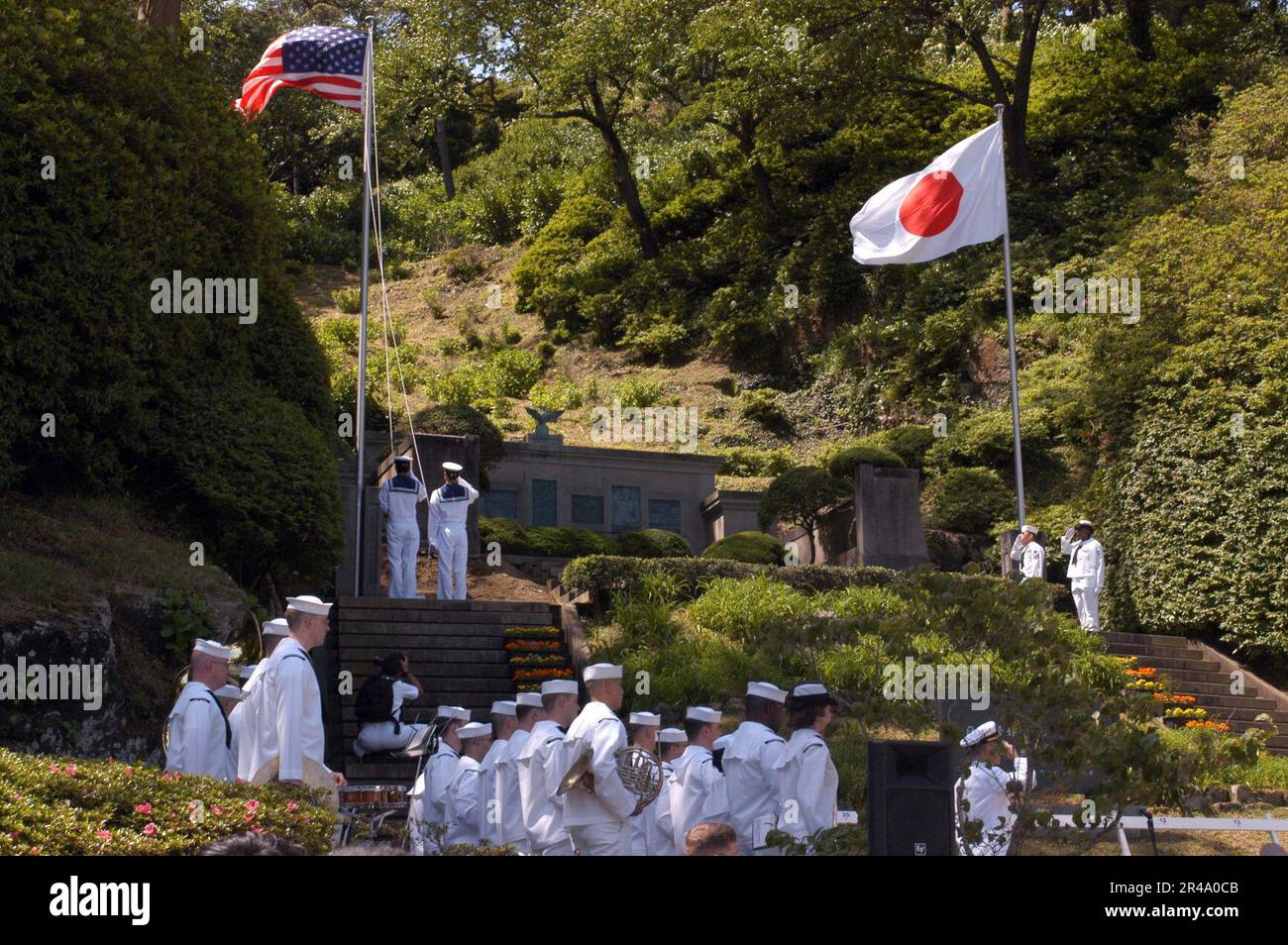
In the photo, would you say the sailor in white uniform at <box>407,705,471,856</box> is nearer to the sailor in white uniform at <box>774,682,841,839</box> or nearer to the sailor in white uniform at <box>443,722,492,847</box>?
the sailor in white uniform at <box>443,722,492,847</box>

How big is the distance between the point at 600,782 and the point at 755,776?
1959mm

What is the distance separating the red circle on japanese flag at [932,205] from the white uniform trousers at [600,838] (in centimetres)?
1690

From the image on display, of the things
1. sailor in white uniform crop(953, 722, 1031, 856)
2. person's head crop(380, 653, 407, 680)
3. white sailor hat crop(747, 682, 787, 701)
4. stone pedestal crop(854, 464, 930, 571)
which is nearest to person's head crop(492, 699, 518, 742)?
white sailor hat crop(747, 682, 787, 701)

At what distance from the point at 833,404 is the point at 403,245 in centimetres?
2028

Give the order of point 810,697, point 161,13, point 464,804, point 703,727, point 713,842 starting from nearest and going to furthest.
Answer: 1. point 713,842
2. point 810,697
3. point 703,727
4. point 464,804
5. point 161,13

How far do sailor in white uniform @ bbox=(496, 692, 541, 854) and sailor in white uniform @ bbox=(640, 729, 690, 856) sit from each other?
0.82 metres

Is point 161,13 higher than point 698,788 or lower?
Answer: higher

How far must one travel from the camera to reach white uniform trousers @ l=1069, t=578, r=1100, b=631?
74.5 feet

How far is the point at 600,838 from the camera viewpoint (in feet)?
27.7

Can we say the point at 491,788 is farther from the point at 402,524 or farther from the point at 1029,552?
the point at 1029,552

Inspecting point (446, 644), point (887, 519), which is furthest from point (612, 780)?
point (887, 519)

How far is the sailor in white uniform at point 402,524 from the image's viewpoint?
19.3m

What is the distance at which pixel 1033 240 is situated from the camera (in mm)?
35375
